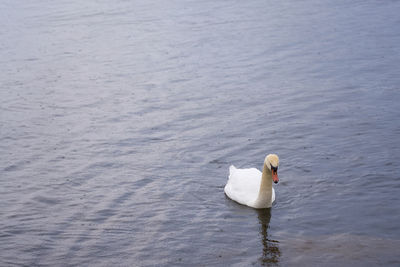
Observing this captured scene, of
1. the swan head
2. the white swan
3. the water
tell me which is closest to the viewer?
the water

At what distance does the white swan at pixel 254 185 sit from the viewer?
11.9 metres

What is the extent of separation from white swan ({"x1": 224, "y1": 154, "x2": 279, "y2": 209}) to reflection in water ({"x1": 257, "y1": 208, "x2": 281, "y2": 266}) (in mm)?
308

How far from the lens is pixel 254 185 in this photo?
41.1 feet

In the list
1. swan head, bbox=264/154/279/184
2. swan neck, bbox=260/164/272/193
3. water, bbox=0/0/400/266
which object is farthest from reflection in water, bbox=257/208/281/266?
swan head, bbox=264/154/279/184

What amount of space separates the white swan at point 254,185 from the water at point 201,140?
201 millimetres

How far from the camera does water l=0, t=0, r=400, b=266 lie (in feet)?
36.0

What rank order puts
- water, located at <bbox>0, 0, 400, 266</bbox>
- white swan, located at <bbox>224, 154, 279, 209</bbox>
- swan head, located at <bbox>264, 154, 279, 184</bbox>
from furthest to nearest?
white swan, located at <bbox>224, 154, 279, 209</bbox>
swan head, located at <bbox>264, 154, 279, 184</bbox>
water, located at <bbox>0, 0, 400, 266</bbox>

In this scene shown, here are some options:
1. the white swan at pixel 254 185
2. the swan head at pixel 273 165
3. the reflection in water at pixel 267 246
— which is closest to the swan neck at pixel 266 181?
the white swan at pixel 254 185

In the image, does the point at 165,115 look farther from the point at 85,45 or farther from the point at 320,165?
the point at 85,45

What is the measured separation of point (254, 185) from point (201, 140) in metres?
3.64

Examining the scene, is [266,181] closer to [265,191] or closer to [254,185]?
[265,191]

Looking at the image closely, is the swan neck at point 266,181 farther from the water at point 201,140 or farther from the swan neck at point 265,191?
the water at point 201,140

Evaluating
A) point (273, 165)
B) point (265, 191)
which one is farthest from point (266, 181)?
point (273, 165)

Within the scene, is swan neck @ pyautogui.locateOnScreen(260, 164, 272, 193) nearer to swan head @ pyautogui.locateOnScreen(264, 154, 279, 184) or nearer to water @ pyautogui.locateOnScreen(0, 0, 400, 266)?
swan head @ pyautogui.locateOnScreen(264, 154, 279, 184)
